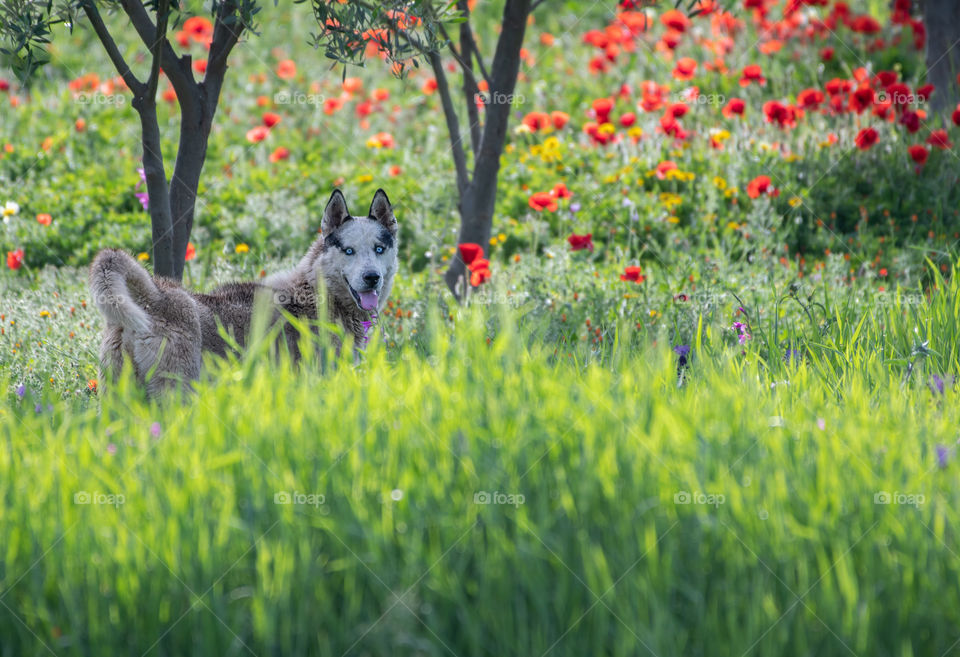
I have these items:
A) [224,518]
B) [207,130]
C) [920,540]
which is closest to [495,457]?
[224,518]

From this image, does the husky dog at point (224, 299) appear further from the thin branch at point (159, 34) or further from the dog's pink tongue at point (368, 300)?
the thin branch at point (159, 34)

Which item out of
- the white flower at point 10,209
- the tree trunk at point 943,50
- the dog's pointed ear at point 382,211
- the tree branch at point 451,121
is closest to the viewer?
the dog's pointed ear at point 382,211

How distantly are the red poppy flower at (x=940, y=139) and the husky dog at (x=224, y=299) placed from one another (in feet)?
17.1

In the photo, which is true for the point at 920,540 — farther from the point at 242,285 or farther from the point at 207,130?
the point at 207,130

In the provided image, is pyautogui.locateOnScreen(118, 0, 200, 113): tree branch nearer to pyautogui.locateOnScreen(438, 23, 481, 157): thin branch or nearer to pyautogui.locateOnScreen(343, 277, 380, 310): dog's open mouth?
pyautogui.locateOnScreen(343, 277, 380, 310): dog's open mouth

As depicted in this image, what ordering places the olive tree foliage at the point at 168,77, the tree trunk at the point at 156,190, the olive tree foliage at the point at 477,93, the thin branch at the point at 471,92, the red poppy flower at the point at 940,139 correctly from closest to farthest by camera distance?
the olive tree foliage at the point at 168,77 < the tree trunk at the point at 156,190 < the olive tree foliage at the point at 477,93 < the thin branch at the point at 471,92 < the red poppy flower at the point at 940,139

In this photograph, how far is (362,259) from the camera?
17.6 feet

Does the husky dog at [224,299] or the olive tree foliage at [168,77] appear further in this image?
the olive tree foliage at [168,77]

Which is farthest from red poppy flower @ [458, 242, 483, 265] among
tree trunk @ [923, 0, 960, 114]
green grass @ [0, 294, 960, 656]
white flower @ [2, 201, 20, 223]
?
tree trunk @ [923, 0, 960, 114]

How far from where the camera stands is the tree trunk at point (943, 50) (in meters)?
9.34

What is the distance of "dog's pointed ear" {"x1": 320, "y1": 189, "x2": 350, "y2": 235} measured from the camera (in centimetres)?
550

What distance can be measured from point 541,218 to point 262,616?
21.7ft

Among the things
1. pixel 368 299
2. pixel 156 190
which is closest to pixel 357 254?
pixel 368 299

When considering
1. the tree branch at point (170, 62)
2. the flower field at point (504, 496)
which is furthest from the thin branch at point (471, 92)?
the tree branch at point (170, 62)
